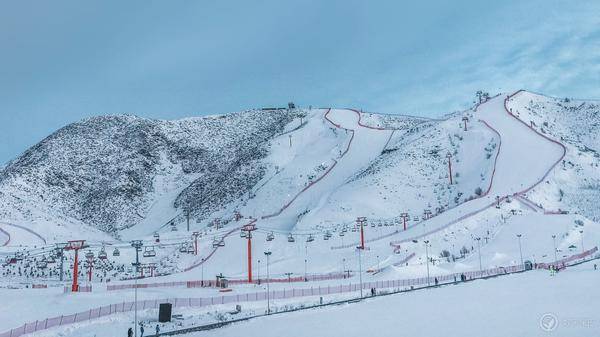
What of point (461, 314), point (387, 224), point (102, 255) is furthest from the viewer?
point (387, 224)

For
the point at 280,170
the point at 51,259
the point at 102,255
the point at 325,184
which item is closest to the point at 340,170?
the point at 325,184

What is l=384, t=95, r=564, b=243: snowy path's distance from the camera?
66.2 metres

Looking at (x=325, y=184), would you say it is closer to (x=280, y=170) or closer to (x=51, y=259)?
(x=280, y=170)

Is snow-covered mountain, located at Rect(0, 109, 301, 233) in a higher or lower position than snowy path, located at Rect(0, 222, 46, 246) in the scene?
higher

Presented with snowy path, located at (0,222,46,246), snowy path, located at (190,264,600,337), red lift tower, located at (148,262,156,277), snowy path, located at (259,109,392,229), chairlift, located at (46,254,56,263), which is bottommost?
snowy path, located at (190,264,600,337)

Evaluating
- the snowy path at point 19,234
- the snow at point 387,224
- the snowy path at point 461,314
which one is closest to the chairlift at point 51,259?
the snow at point 387,224

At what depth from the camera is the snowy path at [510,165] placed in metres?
66.2

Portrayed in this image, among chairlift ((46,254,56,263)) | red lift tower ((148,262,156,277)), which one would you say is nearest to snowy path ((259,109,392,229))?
red lift tower ((148,262,156,277))

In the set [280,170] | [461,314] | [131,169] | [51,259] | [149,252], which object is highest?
[131,169]

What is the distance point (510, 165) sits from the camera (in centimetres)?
8606

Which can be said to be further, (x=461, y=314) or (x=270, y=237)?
(x=270, y=237)

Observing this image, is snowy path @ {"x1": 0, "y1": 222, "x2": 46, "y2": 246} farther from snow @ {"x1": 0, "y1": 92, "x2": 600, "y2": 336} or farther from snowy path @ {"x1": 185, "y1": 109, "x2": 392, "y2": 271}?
snowy path @ {"x1": 185, "y1": 109, "x2": 392, "y2": 271}

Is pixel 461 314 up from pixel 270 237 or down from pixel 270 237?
down

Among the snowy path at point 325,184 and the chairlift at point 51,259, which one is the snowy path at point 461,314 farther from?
the chairlift at point 51,259
